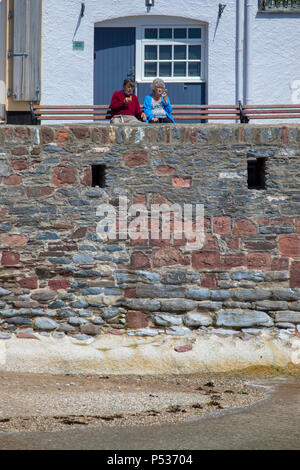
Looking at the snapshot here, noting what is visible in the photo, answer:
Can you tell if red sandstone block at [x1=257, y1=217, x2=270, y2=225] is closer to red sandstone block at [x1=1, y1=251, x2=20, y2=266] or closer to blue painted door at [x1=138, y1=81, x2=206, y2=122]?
red sandstone block at [x1=1, y1=251, x2=20, y2=266]

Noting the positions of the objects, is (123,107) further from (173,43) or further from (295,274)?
(173,43)

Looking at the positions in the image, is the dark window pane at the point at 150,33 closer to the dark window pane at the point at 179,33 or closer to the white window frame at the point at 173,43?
the white window frame at the point at 173,43

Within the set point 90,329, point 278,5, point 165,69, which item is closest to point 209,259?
point 90,329

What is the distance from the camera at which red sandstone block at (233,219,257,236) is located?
29.5ft

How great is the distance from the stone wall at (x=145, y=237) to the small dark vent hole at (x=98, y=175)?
0.35 ft

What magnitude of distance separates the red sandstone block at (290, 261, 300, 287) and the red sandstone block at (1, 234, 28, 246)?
309 cm

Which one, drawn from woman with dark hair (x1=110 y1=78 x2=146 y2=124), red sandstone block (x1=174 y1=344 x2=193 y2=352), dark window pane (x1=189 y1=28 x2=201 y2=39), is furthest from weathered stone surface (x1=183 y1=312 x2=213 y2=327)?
dark window pane (x1=189 y1=28 x2=201 y2=39)

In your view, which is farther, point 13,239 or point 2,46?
point 2,46

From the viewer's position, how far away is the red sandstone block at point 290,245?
9.02 meters

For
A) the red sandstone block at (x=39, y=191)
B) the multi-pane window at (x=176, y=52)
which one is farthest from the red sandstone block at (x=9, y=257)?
the multi-pane window at (x=176, y=52)

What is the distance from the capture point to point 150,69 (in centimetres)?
1307

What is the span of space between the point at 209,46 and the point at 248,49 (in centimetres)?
64

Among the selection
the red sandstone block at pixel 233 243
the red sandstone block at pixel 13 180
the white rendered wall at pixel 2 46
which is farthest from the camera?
the white rendered wall at pixel 2 46

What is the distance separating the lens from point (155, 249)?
29.2ft
